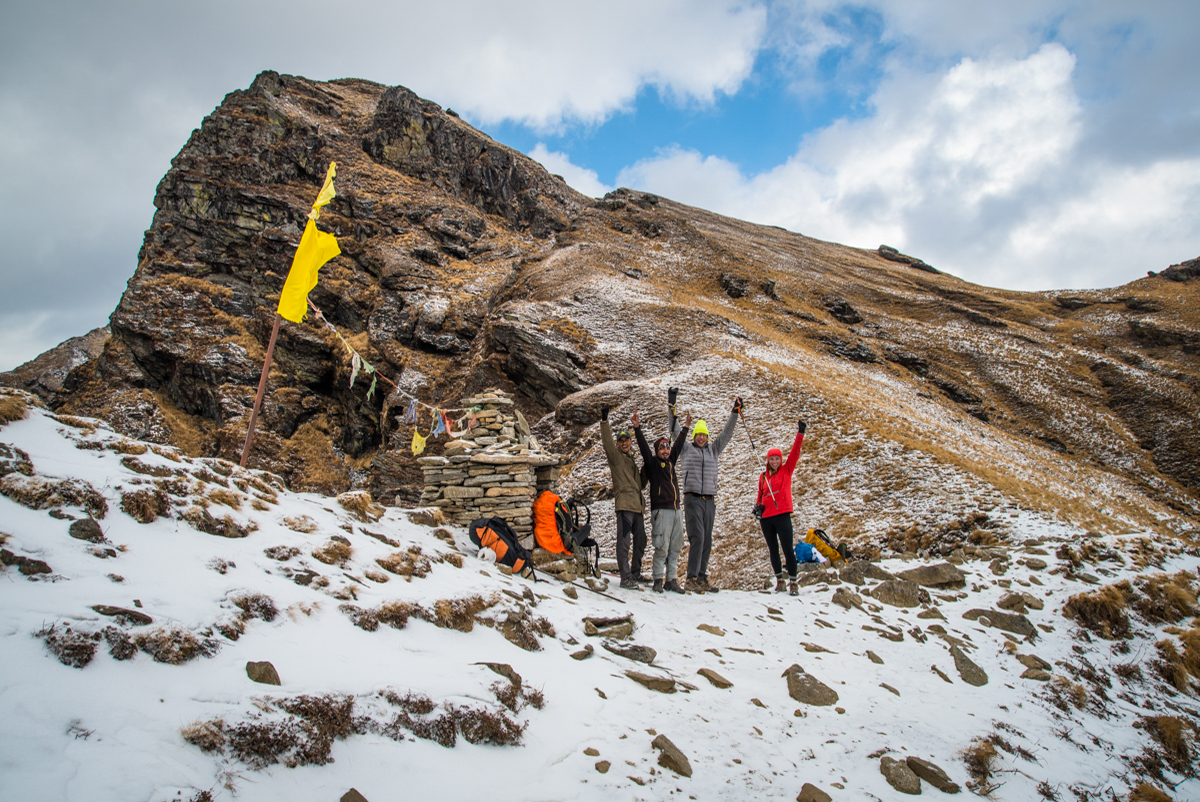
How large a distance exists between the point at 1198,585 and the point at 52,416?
16.8 metres

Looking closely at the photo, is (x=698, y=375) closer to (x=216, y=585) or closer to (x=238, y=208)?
(x=216, y=585)

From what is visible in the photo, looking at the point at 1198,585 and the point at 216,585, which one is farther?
the point at 1198,585

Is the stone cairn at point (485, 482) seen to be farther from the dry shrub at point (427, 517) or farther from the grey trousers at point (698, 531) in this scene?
the grey trousers at point (698, 531)

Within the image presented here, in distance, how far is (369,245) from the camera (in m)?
45.5

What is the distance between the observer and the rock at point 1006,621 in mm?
7711

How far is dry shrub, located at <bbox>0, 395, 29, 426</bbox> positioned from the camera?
4785mm

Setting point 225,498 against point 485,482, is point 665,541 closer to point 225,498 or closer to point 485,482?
point 485,482

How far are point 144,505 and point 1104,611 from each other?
41.3ft

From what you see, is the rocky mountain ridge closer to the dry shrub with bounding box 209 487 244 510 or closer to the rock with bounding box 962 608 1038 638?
the rock with bounding box 962 608 1038 638

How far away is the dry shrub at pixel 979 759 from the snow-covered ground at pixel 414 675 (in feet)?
0.23

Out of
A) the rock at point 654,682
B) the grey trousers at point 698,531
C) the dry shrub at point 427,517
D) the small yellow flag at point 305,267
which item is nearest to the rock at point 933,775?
the rock at point 654,682

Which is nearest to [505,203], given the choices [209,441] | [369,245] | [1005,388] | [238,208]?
[369,245]

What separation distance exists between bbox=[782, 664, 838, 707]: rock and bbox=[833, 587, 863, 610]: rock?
3.17 metres

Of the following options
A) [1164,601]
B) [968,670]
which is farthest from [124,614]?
[1164,601]
